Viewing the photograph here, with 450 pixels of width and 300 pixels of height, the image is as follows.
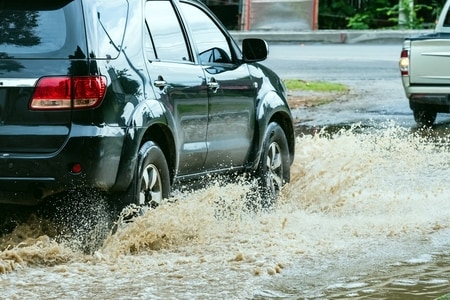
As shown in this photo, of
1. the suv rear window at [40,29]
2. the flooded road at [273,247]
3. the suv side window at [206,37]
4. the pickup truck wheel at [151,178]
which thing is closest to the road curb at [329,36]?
the flooded road at [273,247]

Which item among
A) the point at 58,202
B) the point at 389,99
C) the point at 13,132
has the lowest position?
the point at 389,99

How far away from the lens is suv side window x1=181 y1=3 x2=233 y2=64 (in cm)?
902

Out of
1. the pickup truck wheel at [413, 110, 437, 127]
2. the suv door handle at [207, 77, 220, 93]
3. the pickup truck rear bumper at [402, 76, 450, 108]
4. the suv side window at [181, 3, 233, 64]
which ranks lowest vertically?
the pickup truck wheel at [413, 110, 437, 127]

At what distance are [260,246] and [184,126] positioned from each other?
0.98 metres

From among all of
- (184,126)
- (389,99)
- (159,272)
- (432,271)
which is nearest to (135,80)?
(184,126)

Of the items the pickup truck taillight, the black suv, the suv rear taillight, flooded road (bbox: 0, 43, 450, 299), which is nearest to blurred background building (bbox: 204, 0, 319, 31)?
the pickup truck taillight

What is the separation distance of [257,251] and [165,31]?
5.67ft

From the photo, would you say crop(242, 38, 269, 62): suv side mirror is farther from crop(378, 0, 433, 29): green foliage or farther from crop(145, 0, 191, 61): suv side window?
crop(378, 0, 433, 29): green foliage

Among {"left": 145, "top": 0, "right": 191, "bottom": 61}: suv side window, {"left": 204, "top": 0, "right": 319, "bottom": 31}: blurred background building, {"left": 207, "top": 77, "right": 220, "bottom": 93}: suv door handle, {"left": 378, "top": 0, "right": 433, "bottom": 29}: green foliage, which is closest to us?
{"left": 145, "top": 0, "right": 191, "bottom": 61}: suv side window

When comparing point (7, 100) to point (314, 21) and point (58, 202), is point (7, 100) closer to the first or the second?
point (58, 202)

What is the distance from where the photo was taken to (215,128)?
8844 mm

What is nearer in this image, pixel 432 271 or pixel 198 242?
pixel 432 271

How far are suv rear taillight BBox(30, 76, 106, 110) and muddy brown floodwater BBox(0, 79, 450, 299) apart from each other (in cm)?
84

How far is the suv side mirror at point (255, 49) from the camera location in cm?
941
